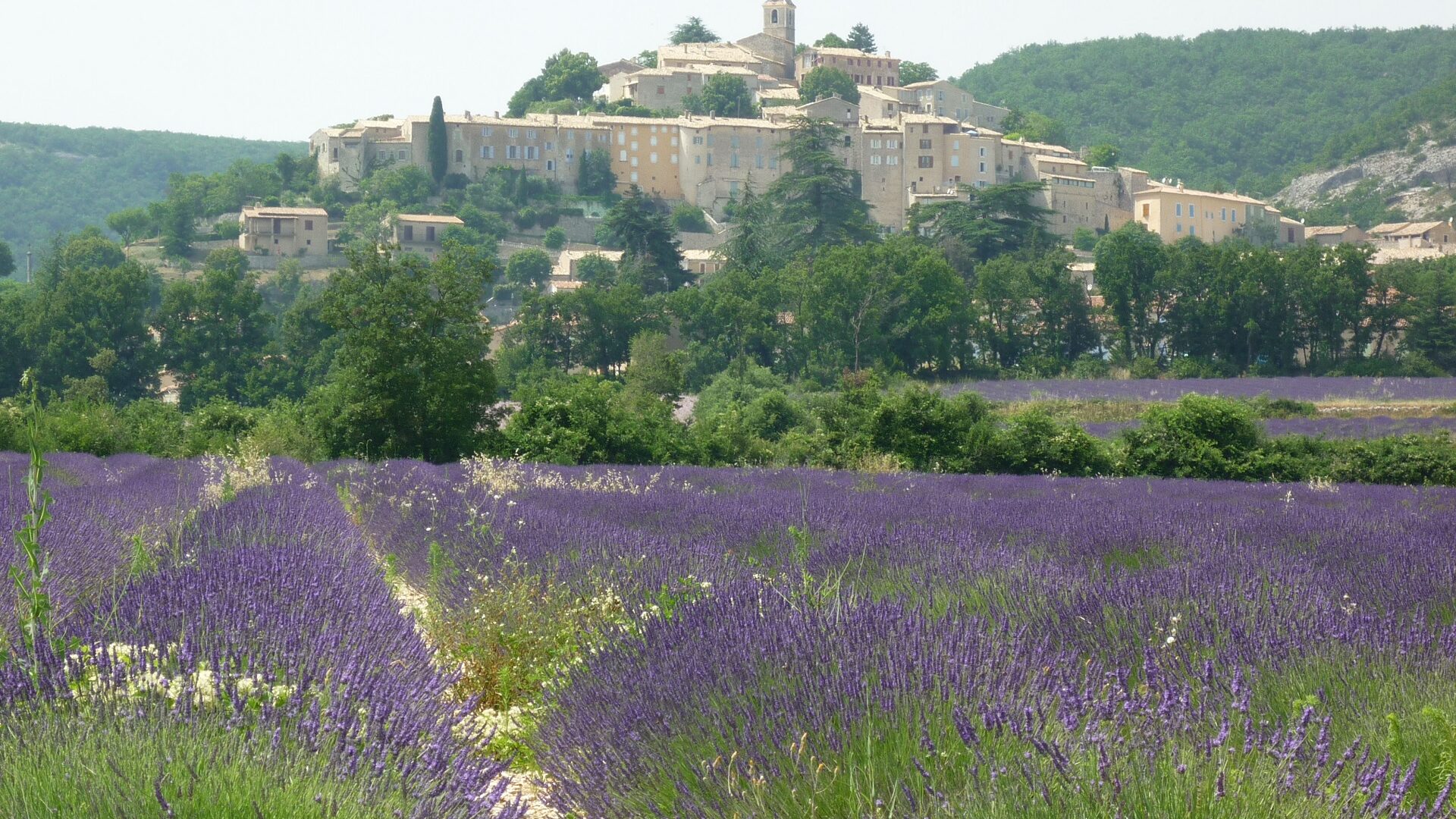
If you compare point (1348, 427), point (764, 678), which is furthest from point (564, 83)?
point (764, 678)

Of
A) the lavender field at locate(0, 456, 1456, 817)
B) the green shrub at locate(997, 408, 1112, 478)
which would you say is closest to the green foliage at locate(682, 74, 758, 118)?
the green shrub at locate(997, 408, 1112, 478)

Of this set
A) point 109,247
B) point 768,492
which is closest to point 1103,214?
point 109,247

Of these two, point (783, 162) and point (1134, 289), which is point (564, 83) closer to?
point (783, 162)

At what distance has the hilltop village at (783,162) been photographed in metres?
107

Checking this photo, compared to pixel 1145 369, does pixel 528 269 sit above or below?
above

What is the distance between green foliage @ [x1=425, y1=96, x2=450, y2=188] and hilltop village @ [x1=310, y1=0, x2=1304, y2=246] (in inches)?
34.3

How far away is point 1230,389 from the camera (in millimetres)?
45844

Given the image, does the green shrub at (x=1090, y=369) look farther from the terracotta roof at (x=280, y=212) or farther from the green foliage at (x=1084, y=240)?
the terracotta roof at (x=280, y=212)

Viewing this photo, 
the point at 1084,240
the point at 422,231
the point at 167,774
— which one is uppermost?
the point at 167,774

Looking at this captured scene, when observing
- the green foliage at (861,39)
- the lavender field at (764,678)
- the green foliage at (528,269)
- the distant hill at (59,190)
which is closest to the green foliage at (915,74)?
the green foliage at (861,39)

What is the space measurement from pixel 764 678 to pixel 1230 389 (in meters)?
44.5

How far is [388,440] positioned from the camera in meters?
23.8

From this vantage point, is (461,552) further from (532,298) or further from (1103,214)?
(1103,214)

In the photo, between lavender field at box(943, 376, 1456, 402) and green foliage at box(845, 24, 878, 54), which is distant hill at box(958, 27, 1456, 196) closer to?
green foliage at box(845, 24, 878, 54)
